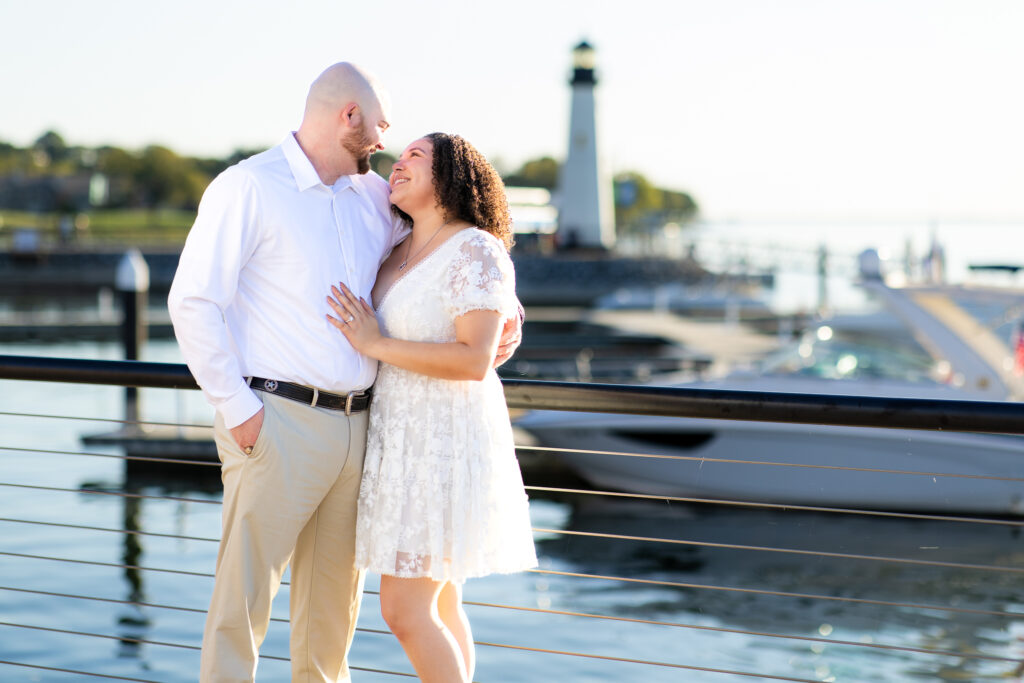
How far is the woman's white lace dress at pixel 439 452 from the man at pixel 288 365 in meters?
0.08

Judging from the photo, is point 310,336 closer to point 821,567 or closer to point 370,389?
point 370,389

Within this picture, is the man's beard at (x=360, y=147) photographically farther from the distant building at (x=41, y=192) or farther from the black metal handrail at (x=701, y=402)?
the distant building at (x=41, y=192)

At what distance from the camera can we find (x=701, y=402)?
2.63 m

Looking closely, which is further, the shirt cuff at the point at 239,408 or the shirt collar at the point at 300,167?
the shirt collar at the point at 300,167

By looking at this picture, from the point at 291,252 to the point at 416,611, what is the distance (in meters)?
0.82

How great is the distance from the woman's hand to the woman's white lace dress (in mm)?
80

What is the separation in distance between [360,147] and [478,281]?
409 millimetres

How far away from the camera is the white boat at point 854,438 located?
8938 mm

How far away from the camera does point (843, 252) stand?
3228cm

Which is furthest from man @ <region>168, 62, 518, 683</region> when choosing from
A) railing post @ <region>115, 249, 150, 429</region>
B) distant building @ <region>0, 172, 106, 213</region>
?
distant building @ <region>0, 172, 106, 213</region>

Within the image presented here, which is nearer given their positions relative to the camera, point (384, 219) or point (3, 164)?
point (384, 219)

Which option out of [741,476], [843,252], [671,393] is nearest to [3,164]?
[843,252]

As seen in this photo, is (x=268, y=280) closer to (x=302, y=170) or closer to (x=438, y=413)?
(x=302, y=170)

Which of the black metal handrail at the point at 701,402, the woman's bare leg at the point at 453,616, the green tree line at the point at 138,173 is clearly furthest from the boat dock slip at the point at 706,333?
the green tree line at the point at 138,173
